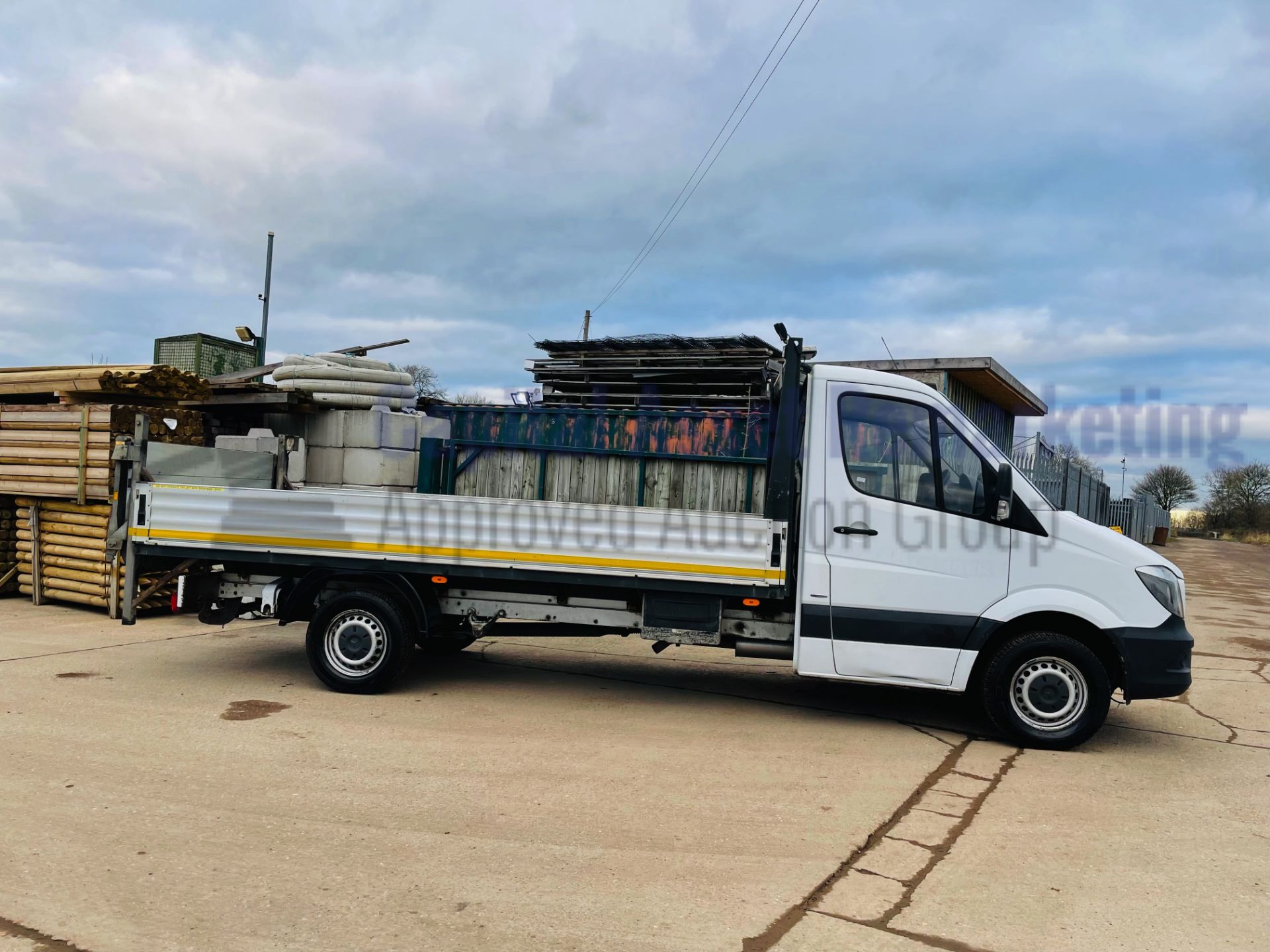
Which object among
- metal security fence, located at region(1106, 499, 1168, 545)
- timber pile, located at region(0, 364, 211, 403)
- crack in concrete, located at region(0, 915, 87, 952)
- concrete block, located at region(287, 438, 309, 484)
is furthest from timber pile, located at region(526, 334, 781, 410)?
metal security fence, located at region(1106, 499, 1168, 545)

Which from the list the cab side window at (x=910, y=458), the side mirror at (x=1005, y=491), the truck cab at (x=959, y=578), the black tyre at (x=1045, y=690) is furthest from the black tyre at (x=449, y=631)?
the side mirror at (x=1005, y=491)

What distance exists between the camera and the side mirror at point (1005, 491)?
6.04 meters

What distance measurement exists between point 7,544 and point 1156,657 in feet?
42.3

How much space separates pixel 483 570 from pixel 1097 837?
13.7ft

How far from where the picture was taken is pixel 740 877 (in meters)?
3.96

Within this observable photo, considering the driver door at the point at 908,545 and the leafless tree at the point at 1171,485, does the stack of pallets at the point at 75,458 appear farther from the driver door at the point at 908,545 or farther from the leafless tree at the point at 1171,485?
the leafless tree at the point at 1171,485

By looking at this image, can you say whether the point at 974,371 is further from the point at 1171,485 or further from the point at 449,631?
the point at 1171,485

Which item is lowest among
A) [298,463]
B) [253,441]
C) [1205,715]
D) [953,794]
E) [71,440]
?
[953,794]

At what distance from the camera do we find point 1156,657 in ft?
19.4

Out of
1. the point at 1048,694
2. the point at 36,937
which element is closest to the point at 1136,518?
the point at 1048,694

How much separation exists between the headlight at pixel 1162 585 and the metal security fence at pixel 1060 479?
0.74m

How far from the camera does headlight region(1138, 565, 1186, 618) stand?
19.6 ft

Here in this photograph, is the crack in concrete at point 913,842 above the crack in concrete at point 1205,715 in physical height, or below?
below

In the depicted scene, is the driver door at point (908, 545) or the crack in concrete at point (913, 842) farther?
the driver door at point (908, 545)
